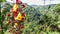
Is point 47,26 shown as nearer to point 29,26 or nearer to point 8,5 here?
point 29,26

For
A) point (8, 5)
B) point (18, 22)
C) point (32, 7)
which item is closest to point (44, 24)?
point (32, 7)

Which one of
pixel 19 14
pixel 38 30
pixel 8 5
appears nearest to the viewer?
pixel 19 14

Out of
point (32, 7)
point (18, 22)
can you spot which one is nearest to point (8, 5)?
point (32, 7)

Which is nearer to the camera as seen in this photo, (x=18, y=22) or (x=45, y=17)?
(x=18, y=22)

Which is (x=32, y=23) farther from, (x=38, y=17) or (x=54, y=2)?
(x=54, y=2)

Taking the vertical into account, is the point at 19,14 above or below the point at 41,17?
above

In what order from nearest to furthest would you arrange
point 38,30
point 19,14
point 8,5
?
point 19,14 < point 38,30 < point 8,5
